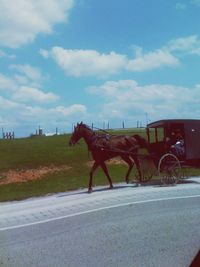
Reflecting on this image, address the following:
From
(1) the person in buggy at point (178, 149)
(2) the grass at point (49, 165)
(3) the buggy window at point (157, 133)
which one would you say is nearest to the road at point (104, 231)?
(1) the person in buggy at point (178, 149)

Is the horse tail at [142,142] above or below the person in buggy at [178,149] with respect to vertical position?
above

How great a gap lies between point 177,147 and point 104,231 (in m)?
10.1

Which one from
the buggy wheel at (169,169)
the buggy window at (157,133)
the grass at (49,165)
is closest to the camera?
the buggy wheel at (169,169)

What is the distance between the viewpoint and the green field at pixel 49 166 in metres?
20.4

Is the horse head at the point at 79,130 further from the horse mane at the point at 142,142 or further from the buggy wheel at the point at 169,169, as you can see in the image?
the buggy wheel at the point at 169,169

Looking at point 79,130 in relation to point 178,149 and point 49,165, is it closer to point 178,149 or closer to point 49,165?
point 178,149

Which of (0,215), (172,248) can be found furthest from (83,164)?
(172,248)

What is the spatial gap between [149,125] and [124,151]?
1.78 meters

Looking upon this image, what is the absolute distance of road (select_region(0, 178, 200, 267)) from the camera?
7.88m

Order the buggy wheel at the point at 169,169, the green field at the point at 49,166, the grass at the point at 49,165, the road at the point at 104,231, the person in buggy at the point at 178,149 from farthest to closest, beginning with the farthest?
the green field at the point at 49,166
the grass at the point at 49,165
the person in buggy at the point at 178,149
the buggy wheel at the point at 169,169
the road at the point at 104,231

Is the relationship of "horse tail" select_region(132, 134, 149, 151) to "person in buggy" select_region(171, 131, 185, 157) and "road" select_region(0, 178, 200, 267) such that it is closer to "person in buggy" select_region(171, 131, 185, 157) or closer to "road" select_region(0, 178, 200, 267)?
"person in buggy" select_region(171, 131, 185, 157)

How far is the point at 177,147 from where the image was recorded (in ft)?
63.7

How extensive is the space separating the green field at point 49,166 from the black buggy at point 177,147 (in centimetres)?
335

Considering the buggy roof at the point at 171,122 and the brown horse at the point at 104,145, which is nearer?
the brown horse at the point at 104,145
